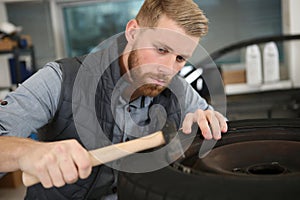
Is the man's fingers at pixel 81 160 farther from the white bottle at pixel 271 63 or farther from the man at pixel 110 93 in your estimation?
the white bottle at pixel 271 63

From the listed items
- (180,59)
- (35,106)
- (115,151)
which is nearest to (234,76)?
(180,59)

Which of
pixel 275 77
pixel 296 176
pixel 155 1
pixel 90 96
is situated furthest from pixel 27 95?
pixel 275 77

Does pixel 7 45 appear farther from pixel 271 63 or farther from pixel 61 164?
pixel 61 164

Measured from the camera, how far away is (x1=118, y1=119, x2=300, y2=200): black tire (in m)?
0.62

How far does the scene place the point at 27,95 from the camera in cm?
104

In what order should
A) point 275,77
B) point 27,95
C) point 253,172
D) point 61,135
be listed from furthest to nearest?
point 275,77 → point 61,135 → point 27,95 → point 253,172

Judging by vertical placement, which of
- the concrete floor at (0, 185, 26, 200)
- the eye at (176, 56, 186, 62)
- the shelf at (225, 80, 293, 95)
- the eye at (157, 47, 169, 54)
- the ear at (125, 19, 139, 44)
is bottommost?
the concrete floor at (0, 185, 26, 200)

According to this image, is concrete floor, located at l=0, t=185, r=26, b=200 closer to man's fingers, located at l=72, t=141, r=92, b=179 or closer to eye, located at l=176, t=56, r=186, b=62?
eye, located at l=176, t=56, r=186, b=62

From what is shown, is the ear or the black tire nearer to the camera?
the black tire

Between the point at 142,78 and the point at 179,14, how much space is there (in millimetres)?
225

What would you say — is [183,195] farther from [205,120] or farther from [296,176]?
[205,120]

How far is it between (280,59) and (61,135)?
2451 millimetres

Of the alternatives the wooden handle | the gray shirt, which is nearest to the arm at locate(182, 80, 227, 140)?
the wooden handle

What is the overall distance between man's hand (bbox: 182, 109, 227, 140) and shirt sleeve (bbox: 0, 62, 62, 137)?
391 mm
